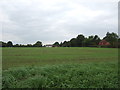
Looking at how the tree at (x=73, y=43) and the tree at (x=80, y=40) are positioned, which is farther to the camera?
the tree at (x=73, y=43)

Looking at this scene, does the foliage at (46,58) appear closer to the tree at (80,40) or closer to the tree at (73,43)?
the tree at (80,40)

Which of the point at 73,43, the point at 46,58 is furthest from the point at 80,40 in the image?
the point at 46,58

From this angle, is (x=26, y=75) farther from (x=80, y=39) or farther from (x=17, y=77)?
(x=80, y=39)

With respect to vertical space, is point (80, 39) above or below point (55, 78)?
above

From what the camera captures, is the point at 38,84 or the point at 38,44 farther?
the point at 38,44

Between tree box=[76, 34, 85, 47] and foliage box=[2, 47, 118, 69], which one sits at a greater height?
tree box=[76, 34, 85, 47]

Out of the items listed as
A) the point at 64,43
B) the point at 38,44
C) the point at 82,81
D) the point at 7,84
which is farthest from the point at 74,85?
the point at 64,43

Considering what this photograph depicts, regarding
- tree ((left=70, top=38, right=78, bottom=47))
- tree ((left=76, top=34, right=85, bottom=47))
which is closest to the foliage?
tree ((left=76, top=34, right=85, bottom=47))

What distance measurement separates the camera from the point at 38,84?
3.85m

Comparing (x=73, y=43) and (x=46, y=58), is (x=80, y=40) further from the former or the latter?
(x=46, y=58)

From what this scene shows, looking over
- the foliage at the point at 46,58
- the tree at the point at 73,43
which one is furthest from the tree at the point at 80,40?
the foliage at the point at 46,58

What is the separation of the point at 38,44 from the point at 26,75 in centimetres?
5245

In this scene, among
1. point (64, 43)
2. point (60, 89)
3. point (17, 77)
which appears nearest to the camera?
point (60, 89)

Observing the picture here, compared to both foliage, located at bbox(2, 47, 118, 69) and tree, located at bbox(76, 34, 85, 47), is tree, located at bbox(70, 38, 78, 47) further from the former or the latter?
foliage, located at bbox(2, 47, 118, 69)
